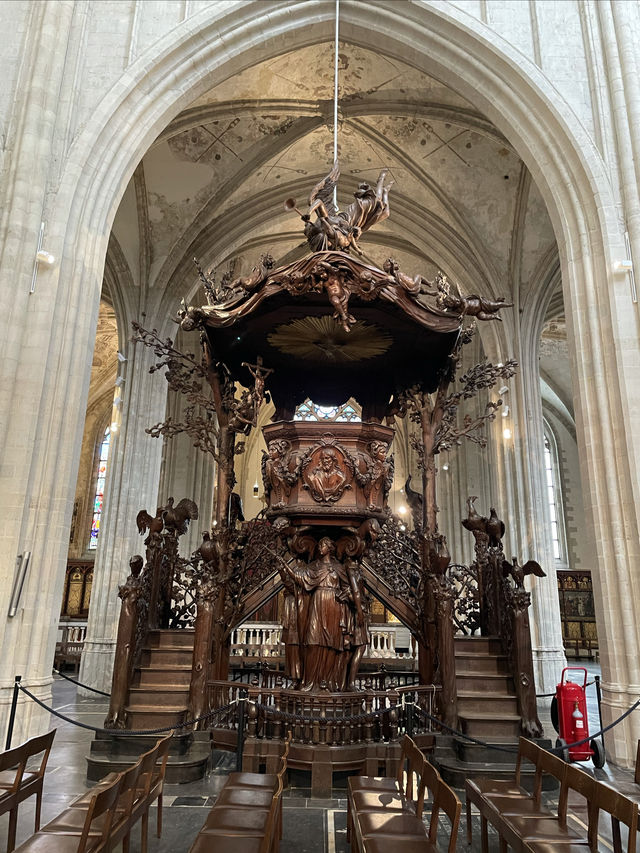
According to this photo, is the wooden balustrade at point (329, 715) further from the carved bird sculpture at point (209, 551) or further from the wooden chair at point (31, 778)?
the wooden chair at point (31, 778)

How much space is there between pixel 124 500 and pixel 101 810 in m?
9.48

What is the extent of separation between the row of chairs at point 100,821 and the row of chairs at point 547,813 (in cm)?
181

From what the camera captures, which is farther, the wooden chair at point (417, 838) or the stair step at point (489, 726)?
the stair step at point (489, 726)

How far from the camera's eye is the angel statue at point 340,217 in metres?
5.72

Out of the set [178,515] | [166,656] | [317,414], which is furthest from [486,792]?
[317,414]

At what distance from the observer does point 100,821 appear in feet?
9.52

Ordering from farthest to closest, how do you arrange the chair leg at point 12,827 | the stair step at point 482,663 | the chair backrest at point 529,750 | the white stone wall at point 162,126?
the stair step at point 482,663 → the white stone wall at point 162,126 → the chair backrest at point 529,750 → the chair leg at point 12,827

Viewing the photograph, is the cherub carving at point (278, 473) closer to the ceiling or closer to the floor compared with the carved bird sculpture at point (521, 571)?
closer to the ceiling

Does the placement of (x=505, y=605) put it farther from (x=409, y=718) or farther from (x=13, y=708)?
(x=13, y=708)

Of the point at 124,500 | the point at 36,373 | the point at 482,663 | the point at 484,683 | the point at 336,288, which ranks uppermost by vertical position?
the point at 336,288

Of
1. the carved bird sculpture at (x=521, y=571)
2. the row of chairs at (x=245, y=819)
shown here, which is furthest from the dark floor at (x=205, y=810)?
the carved bird sculpture at (x=521, y=571)

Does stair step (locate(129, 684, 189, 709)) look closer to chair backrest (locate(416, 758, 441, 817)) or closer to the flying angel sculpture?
chair backrest (locate(416, 758, 441, 817))

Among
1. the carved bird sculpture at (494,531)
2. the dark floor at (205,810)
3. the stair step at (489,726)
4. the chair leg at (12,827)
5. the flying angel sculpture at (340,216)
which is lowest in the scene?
the dark floor at (205,810)

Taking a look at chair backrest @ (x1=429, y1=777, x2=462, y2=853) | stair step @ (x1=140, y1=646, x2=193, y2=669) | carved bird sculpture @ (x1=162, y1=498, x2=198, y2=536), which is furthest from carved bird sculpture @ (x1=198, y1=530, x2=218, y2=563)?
chair backrest @ (x1=429, y1=777, x2=462, y2=853)
